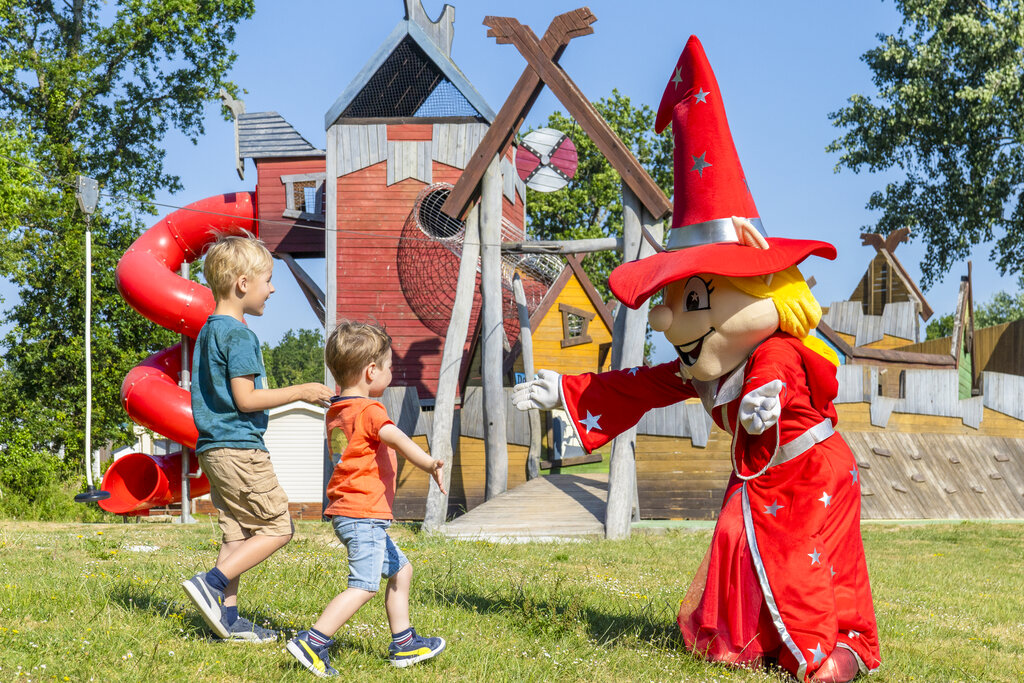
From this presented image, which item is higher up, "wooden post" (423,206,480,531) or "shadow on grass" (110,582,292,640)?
"wooden post" (423,206,480,531)

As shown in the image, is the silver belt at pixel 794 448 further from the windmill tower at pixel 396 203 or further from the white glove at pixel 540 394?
the windmill tower at pixel 396 203

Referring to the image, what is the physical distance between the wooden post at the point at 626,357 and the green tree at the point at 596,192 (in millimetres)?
19016

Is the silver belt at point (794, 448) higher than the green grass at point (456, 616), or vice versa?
the silver belt at point (794, 448)

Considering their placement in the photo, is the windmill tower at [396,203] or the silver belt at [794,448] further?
the windmill tower at [396,203]

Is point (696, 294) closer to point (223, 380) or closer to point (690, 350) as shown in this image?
point (690, 350)

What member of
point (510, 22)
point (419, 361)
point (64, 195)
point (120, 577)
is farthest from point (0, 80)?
point (120, 577)

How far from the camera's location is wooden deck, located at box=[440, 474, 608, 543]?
931cm

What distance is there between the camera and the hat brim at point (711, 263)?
3.89 metres

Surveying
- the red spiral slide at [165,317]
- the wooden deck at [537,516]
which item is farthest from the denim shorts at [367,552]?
the red spiral slide at [165,317]

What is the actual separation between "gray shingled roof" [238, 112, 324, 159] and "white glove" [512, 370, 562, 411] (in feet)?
38.5

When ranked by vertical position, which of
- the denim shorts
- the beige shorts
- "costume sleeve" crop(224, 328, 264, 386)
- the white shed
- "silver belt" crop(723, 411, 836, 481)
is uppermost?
"costume sleeve" crop(224, 328, 264, 386)

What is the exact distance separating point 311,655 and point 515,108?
7.73 meters

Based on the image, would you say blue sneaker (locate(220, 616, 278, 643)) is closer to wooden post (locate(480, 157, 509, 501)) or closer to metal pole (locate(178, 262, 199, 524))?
wooden post (locate(480, 157, 509, 501))

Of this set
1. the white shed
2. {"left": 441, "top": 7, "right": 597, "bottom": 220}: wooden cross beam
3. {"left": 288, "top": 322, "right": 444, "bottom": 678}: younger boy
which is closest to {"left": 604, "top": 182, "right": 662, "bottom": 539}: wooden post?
{"left": 441, "top": 7, "right": 597, "bottom": 220}: wooden cross beam
